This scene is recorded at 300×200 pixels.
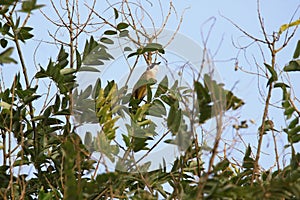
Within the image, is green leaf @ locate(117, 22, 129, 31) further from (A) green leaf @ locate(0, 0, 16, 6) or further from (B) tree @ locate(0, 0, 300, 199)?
(A) green leaf @ locate(0, 0, 16, 6)

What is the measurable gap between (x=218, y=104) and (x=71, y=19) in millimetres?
Answer: 504

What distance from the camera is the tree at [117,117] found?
2.06 feet

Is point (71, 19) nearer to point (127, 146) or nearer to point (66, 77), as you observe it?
point (66, 77)

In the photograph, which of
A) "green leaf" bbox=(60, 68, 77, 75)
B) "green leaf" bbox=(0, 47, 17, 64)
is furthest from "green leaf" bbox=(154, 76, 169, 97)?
"green leaf" bbox=(0, 47, 17, 64)

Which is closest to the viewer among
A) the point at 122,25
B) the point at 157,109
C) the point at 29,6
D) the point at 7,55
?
the point at 7,55

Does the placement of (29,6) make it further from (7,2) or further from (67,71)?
(67,71)

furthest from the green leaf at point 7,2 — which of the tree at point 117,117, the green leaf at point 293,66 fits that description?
the green leaf at point 293,66

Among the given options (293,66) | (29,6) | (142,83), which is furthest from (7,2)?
(293,66)

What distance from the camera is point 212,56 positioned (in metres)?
0.58

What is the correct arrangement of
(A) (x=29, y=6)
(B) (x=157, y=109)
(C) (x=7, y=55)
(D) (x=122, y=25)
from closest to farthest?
(C) (x=7, y=55) < (A) (x=29, y=6) < (B) (x=157, y=109) < (D) (x=122, y=25)

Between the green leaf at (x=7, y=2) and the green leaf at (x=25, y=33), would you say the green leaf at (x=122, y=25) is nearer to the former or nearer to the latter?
the green leaf at (x=25, y=33)

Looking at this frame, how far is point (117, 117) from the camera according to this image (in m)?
0.74

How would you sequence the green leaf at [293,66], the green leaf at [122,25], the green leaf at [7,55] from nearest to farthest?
1. the green leaf at [7,55]
2. the green leaf at [293,66]
3. the green leaf at [122,25]

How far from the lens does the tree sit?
0.63 metres
